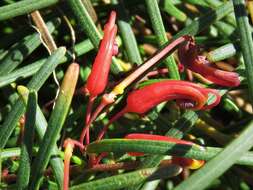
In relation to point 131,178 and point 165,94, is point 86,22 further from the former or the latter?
point 131,178

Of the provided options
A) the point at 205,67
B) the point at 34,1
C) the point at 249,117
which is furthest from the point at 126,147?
the point at 249,117

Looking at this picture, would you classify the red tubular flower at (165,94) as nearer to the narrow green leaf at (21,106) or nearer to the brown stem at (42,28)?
the narrow green leaf at (21,106)

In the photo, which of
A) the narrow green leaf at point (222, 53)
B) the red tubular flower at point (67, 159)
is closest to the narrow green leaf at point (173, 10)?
the narrow green leaf at point (222, 53)

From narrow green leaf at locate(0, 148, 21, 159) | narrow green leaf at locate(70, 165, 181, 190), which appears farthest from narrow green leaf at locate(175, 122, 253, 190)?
narrow green leaf at locate(0, 148, 21, 159)

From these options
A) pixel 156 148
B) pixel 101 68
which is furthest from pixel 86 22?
pixel 156 148

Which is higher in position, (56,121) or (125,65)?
(56,121)

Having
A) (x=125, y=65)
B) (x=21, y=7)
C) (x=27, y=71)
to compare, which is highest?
(x=21, y=7)
